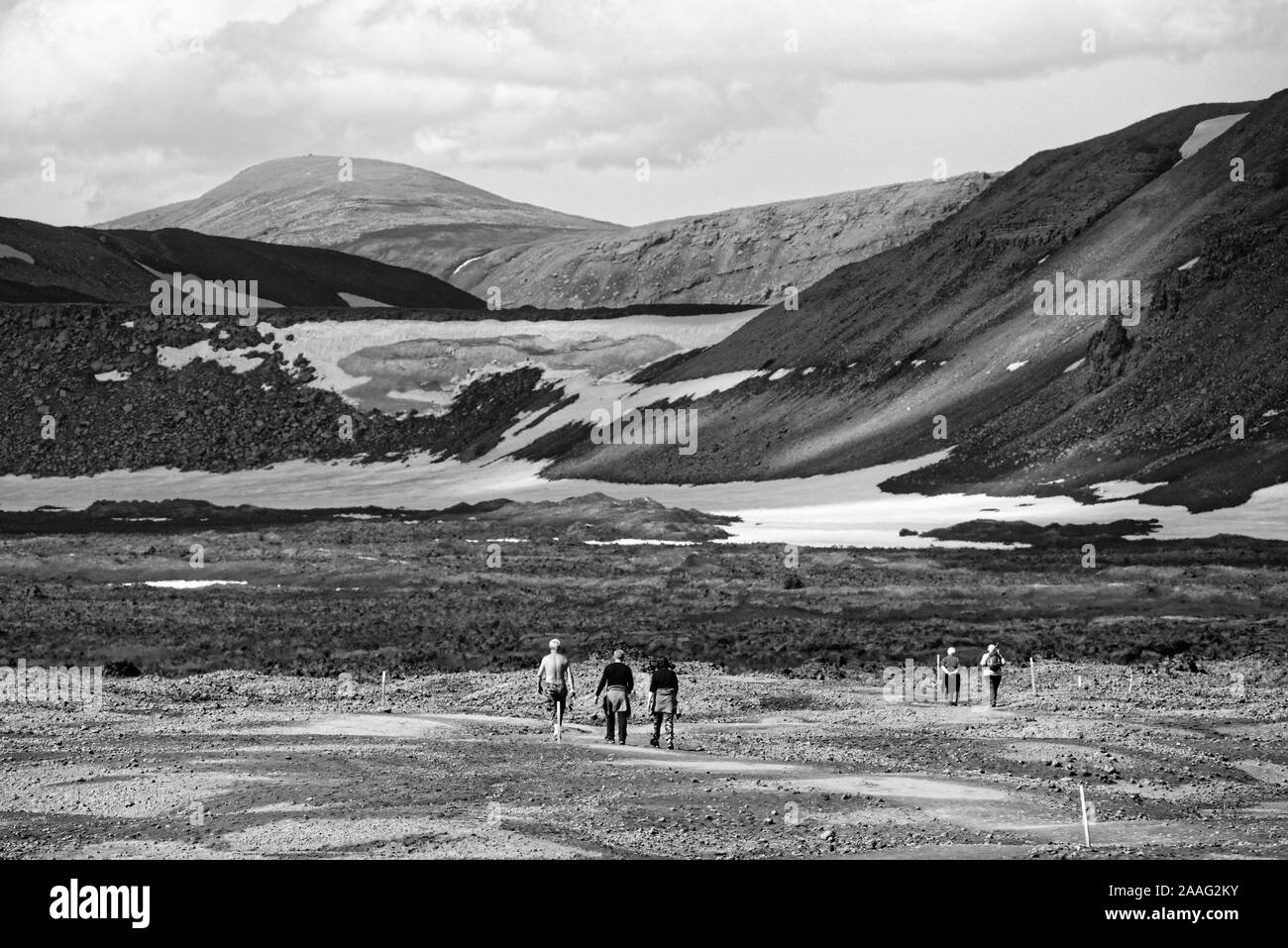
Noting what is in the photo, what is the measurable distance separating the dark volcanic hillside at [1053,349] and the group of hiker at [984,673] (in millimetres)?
63509

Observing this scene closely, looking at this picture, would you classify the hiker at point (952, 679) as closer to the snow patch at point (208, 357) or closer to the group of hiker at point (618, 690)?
the group of hiker at point (618, 690)

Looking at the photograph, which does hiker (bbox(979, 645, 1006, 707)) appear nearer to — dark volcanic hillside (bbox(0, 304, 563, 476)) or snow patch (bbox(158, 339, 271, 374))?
dark volcanic hillside (bbox(0, 304, 563, 476))

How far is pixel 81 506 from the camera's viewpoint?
5743 inches

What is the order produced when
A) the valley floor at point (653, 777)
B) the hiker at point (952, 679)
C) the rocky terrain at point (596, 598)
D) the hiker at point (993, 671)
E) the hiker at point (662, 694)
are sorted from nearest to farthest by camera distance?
the valley floor at point (653, 777)
the hiker at point (662, 694)
the hiker at point (993, 671)
the hiker at point (952, 679)
the rocky terrain at point (596, 598)

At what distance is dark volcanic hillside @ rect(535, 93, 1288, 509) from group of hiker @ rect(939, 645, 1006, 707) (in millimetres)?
63509

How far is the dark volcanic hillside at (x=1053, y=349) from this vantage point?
11831 cm

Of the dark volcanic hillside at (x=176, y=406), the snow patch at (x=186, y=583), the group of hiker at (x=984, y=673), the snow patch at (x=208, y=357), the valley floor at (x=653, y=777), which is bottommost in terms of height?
the valley floor at (x=653, y=777)

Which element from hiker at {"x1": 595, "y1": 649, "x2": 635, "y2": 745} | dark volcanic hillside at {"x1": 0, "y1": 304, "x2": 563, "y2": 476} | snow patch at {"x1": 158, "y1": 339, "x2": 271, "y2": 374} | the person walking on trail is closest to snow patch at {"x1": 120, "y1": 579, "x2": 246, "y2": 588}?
the person walking on trail

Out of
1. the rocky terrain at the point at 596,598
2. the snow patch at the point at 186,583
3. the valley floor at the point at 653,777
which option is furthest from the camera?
the snow patch at the point at 186,583

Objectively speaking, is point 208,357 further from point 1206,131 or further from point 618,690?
point 618,690

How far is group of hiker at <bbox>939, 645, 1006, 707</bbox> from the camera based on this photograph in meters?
39.6

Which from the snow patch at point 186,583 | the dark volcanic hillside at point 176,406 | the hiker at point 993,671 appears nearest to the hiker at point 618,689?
the hiker at point 993,671
